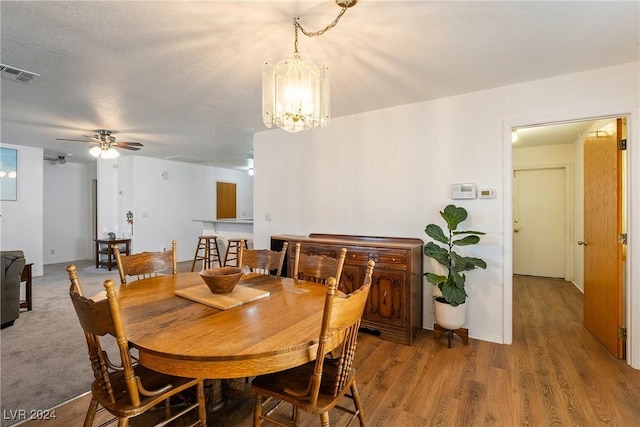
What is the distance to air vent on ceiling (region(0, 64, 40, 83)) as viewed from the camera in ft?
8.13

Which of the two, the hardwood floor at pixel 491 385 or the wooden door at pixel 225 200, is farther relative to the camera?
the wooden door at pixel 225 200

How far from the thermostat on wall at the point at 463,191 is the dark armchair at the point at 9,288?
4.71 metres

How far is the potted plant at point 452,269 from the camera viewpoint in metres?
2.72

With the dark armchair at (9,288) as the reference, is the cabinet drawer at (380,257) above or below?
above

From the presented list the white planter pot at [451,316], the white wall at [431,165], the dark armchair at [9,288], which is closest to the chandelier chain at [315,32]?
the white wall at [431,165]

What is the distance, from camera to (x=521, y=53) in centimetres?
229

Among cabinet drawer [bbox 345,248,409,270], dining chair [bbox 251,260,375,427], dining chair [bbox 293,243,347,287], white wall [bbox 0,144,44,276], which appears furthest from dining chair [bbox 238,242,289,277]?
white wall [bbox 0,144,44,276]

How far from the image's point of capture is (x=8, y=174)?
5207 millimetres

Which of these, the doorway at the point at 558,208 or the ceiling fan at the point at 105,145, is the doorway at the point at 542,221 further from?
the ceiling fan at the point at 105,145

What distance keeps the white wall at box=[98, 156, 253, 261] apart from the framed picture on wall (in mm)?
1371

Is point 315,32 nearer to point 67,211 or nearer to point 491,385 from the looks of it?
point 491,385

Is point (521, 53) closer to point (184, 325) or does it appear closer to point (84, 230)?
point (184, 325)

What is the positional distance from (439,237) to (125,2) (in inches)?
113

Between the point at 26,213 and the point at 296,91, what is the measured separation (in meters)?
6.26
